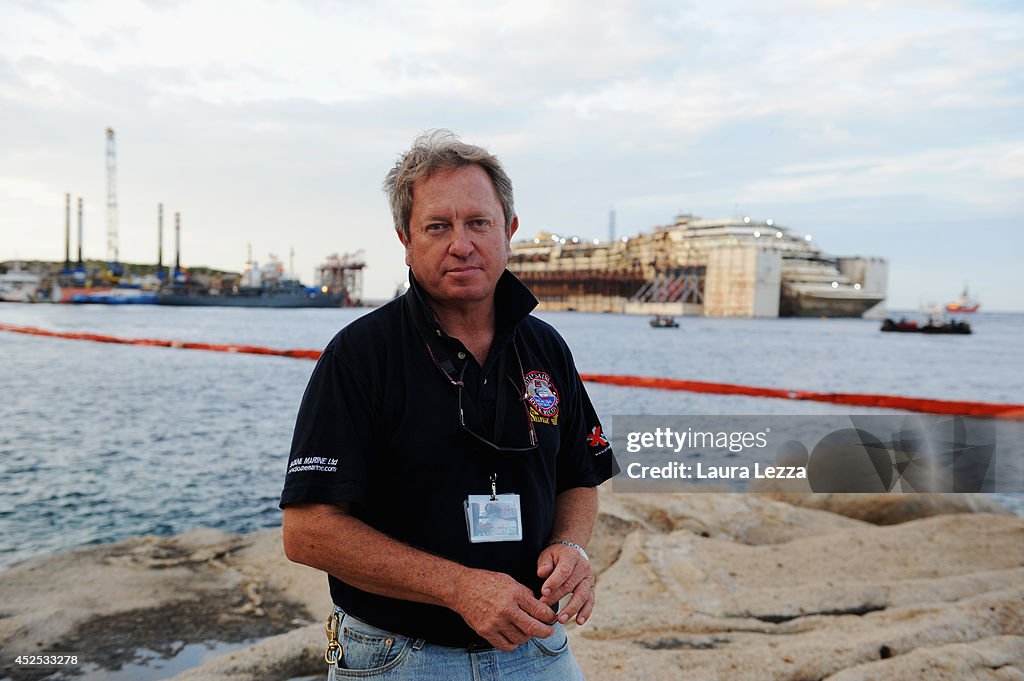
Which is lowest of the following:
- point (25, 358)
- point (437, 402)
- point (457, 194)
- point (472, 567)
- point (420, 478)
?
point (25, 358)

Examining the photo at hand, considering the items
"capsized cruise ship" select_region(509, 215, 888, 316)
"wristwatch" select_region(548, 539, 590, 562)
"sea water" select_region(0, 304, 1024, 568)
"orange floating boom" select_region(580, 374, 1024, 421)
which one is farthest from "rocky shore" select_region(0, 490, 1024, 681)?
"capsized cruise ship" select_region(509, 215, 888, 316)

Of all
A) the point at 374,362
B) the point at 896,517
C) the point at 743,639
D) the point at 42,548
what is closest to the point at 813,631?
the point at 743,639

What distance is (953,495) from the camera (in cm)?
653

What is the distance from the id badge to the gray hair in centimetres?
60

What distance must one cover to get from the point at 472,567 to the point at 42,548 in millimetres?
5966

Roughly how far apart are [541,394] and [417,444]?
1.16 ft

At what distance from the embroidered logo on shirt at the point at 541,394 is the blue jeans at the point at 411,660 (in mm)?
513

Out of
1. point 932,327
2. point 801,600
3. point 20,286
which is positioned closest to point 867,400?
point 801,600

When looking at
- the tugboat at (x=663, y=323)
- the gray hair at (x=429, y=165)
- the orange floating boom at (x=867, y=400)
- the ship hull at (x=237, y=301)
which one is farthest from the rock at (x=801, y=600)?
the ship hull at (x=237, y=301)

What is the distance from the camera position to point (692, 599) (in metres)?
4.02

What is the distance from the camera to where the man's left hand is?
1502 mm

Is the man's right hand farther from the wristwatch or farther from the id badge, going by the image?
the wristwatch

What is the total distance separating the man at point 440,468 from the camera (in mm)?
1399

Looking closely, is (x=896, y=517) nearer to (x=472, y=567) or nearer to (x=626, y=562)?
(x=626, y=562)
